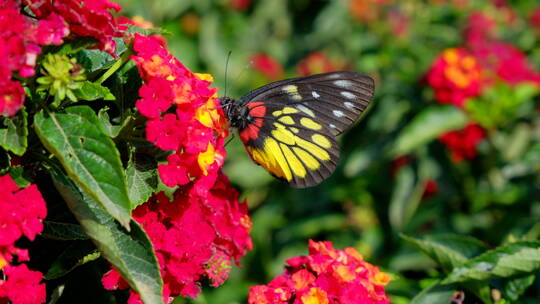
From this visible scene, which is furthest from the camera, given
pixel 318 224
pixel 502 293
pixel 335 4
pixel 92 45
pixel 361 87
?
pixel 335 4

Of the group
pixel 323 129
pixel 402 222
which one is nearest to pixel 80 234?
pixel 323 129

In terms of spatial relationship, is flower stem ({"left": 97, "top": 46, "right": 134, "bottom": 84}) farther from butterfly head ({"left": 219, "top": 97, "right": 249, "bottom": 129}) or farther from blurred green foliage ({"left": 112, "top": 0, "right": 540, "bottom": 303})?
blurred green foliage ({"left": 112, "top": 0, "right": 540, "bottom": 303})

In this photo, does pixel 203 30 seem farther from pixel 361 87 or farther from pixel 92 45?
pixel 92 45

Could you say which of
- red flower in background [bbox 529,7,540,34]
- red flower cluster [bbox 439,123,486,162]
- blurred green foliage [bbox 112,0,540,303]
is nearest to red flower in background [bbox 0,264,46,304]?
blurred green foliage [bbox 112,0,540,303]

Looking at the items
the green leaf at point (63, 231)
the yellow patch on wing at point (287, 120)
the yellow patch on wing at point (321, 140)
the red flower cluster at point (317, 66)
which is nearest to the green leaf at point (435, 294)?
the yellow patch on wing at point (321, 140)

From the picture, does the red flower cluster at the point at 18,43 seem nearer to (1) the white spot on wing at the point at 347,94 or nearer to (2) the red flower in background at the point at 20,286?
(2) the red flower in background at the point at 20,286

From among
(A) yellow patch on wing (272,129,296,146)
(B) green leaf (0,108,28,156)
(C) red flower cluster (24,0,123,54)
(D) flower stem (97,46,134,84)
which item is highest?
(C) red flower cluster (24,0,123,54)

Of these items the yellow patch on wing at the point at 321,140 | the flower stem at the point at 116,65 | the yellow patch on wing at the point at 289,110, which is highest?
the flower stem at the point at 116,65
